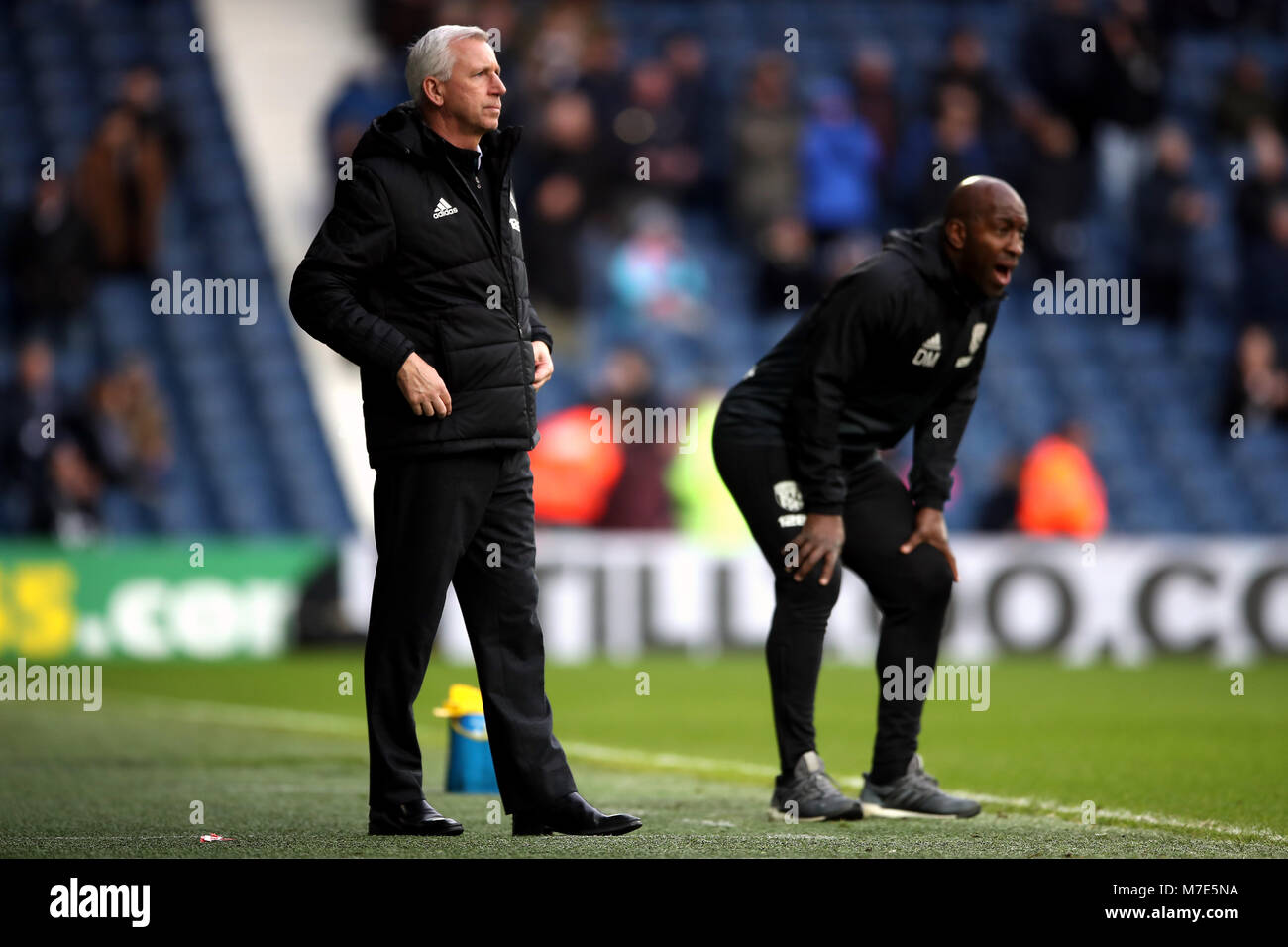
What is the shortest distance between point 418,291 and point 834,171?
1287cm

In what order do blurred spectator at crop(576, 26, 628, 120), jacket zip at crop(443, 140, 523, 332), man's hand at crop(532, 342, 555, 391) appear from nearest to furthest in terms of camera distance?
1. jacket zip at crop(443, 140, 523, 332)
2. man's hand at crop(532, 342, 555, 391)
3. blurred spectator at crop(576, 26, 628, 120)

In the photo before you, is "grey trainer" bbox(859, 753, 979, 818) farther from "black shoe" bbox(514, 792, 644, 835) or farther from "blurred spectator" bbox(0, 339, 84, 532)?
"blurred spectator" bbox(0, 339, 84, 532)

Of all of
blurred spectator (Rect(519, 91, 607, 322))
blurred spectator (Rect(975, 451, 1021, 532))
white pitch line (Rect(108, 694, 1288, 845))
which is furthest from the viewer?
blurred spectator (Rect(519, 91, 607, 322))

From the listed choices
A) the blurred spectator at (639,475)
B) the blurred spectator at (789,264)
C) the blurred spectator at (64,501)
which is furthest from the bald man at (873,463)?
the blurred spectator at (789,264)

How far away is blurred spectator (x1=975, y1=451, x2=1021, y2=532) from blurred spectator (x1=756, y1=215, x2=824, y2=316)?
2.40 m

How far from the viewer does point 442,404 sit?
5633mm

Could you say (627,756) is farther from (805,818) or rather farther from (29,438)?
(29,438)

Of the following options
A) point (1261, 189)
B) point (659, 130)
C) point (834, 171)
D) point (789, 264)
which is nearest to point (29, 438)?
point (659, 130)

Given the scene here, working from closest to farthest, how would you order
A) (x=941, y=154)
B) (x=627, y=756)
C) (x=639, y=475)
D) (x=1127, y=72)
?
(x=627, y=756), (x=639, y=475), (x=941, y=154), (x=1127, y=72)

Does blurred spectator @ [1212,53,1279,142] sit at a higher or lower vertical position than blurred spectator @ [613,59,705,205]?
higher

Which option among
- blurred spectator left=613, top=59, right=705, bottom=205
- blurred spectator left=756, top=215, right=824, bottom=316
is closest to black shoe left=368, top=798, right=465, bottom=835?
blurred spectator left=756, top=215, right=824, bottom=316

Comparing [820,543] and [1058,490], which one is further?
[1058,490]

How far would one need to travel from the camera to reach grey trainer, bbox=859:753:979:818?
650 cm
